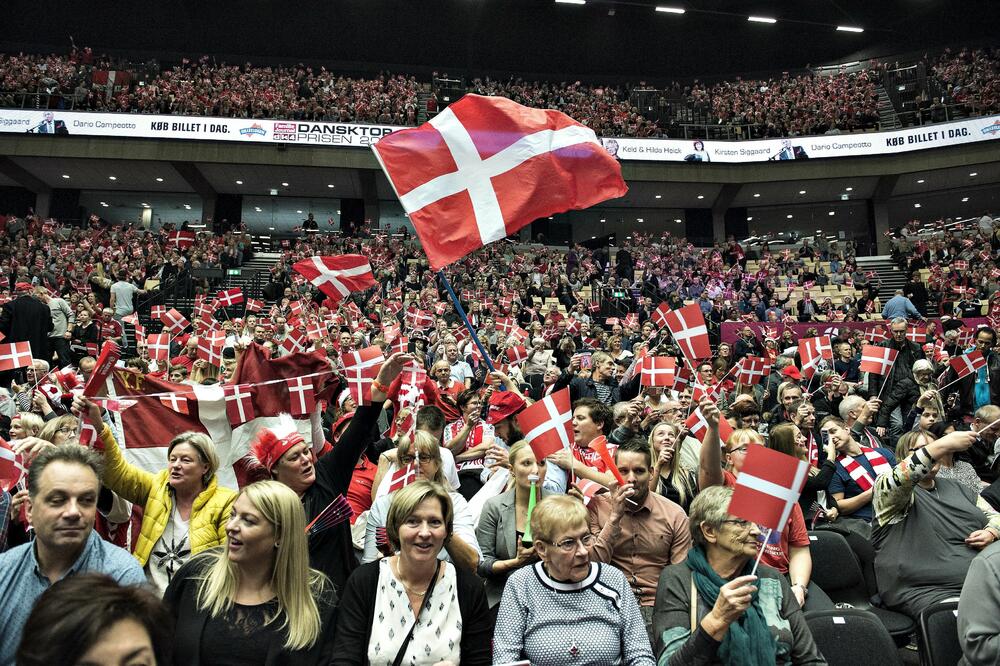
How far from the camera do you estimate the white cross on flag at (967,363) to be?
28.1 ft

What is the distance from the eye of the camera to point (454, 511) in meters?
3.53

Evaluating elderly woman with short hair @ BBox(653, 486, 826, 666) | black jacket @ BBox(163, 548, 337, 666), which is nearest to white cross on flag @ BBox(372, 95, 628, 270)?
elderly woman with short hair @ BBox(653, 486, 826, 666)

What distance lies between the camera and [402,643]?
265 centimetres

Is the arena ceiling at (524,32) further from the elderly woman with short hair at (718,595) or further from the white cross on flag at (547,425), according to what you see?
the elderly woman with short hair at (718,595)

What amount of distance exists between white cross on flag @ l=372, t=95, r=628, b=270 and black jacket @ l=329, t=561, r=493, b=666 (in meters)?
2.87

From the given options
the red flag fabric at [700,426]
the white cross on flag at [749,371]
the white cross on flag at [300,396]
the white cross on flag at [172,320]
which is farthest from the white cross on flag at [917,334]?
the white cross on flag at [172,320]

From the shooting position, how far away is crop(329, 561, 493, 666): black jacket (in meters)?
2.62

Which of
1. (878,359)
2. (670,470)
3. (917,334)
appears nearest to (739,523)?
(670,470)

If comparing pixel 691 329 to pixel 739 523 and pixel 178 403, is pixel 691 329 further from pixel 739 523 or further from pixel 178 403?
pixel 178 403

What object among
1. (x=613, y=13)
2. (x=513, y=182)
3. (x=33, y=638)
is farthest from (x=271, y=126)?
(x=33, y=638)

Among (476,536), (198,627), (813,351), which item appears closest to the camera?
(198,627)

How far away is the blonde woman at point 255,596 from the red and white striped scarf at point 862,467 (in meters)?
3.76

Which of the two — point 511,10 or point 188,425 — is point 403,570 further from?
point 511,10

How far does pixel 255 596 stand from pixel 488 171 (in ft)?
11.9
